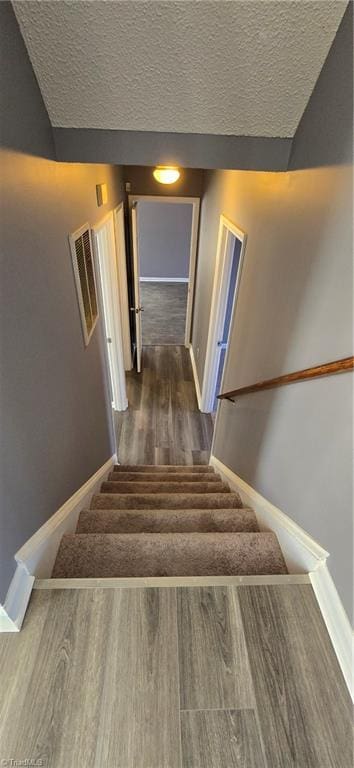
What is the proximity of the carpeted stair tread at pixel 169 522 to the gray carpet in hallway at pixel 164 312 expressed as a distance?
3690 mm

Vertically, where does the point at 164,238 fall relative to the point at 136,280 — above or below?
above

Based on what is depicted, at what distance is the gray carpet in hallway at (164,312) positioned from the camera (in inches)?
210

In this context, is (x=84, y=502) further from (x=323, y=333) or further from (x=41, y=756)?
(x=323, y=333)

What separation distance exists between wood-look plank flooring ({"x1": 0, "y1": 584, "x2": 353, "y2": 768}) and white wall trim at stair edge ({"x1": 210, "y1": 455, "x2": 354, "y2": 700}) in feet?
0.10

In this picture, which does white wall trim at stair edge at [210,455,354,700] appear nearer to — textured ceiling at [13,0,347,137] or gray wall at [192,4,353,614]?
gray wall at [192,4,353,614]

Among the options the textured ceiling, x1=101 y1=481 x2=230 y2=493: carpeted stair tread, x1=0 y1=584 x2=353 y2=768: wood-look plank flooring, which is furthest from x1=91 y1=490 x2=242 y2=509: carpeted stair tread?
the textured ceiling

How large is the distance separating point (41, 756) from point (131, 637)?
30 cm

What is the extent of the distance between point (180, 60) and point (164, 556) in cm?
162

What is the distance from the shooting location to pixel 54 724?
2.85 ft

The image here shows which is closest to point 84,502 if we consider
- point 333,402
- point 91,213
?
point 333,402

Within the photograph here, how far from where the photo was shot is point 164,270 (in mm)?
7207

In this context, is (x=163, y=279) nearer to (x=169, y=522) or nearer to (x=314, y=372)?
(x=169, y=522)

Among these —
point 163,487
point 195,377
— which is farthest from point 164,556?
point 195,377

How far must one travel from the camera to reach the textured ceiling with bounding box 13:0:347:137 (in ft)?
3.09
